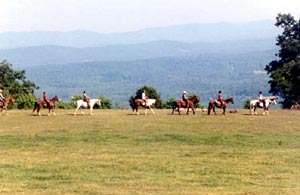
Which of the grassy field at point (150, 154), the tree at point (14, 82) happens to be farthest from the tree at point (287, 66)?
the grassy field at point (150, 154)

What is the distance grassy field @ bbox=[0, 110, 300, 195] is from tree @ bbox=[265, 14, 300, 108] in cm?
Result: 3593

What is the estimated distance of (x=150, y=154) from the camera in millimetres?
32000

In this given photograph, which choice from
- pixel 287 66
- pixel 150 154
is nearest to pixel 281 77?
pixel 287 66

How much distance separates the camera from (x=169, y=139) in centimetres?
3825

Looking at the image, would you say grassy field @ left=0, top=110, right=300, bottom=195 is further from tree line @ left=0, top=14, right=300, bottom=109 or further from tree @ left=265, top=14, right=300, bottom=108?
tree @ left=265, top=14, right=300, bottom=108

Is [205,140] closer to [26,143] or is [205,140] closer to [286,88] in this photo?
[26,143]

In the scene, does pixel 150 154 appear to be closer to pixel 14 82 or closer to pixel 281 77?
pixel 281 77

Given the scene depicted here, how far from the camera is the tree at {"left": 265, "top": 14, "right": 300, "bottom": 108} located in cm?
8557

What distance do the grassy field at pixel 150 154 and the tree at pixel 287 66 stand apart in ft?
118

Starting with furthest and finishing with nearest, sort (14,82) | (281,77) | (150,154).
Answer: (14,82) < (281,77) < (150,154)

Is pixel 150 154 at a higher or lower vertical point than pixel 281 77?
lower

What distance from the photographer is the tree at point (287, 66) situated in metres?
85.6

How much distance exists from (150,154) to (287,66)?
58149 mm

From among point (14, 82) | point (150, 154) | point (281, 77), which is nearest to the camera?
point (150, 154)
